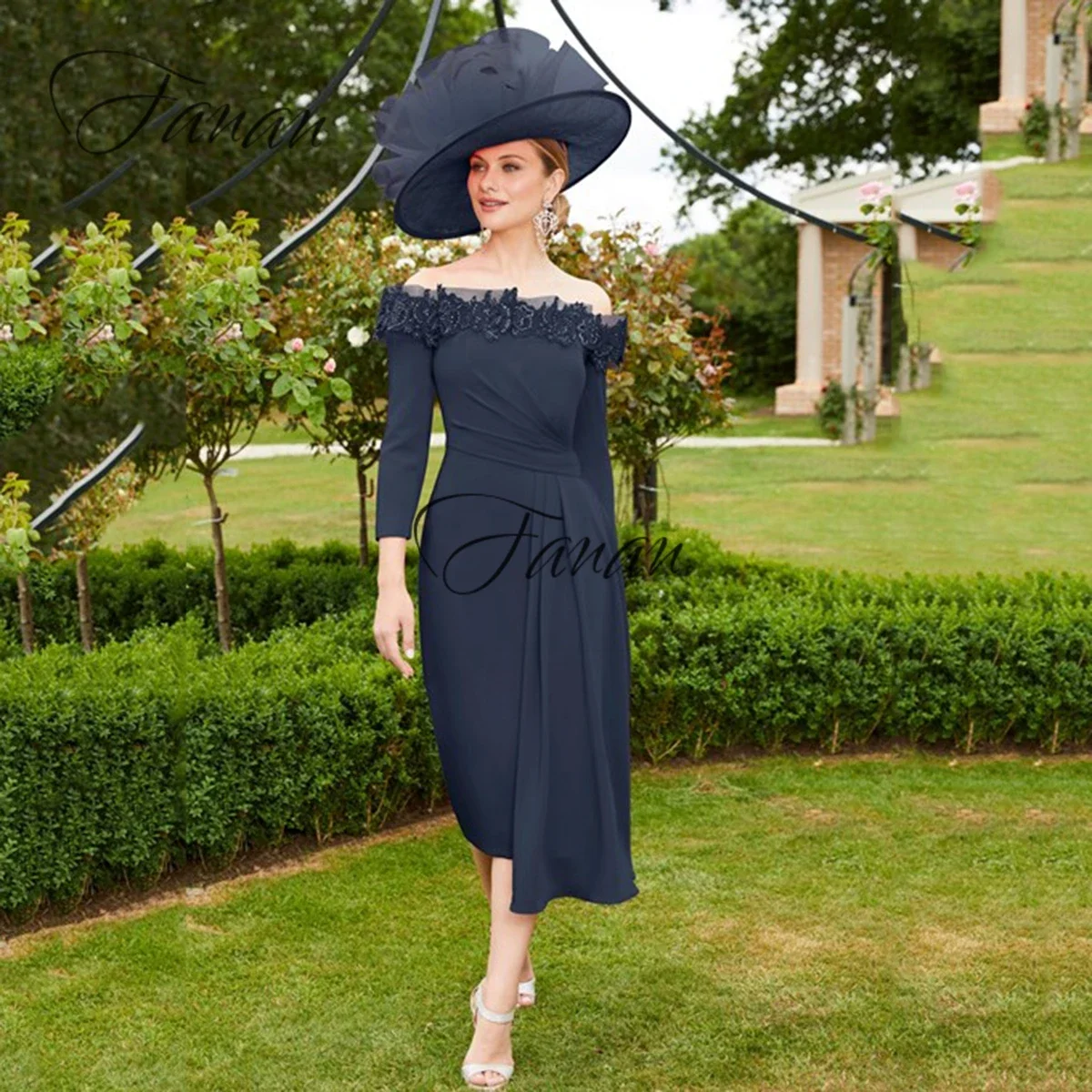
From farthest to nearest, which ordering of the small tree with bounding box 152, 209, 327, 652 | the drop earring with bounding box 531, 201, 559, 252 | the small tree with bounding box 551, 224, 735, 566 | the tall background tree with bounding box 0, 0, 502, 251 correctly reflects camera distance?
the tall background tree with bounding box 0, 0, 502, 251 → the small tree with bounding box 551, 224, 735, 566 → the small tree with bounding box 152, 209, 327, 652 → the drop earring with bounding box 531, 201, 559, 252

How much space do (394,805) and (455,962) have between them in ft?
4.65

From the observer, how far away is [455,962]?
5246 mm

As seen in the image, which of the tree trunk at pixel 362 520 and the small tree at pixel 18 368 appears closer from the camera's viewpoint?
the small tree at pixel 18 368

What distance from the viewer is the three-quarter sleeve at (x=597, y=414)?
4410mm

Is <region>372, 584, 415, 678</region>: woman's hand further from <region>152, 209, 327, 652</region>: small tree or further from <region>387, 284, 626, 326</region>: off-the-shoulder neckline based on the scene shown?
<region>152, 209, 327, 652</region>: small tree

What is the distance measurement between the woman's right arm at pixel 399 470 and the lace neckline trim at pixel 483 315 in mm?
40

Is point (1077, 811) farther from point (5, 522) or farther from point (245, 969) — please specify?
point (5, 522)

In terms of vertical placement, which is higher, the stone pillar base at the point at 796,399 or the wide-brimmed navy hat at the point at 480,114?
the wide-brimmed navy hat at the point at 480,114

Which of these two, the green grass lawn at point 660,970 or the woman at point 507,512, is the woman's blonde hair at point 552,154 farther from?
the green grass lawn at point 660,970

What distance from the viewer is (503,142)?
427 centimetres

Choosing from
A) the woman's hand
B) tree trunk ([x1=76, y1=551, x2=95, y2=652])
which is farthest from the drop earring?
tree trunk ([x1=76, y1=551, x2=95, y2=652])

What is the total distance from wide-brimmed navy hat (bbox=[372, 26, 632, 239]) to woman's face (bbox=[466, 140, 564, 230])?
0.04 metres

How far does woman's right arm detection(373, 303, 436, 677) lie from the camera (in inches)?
169

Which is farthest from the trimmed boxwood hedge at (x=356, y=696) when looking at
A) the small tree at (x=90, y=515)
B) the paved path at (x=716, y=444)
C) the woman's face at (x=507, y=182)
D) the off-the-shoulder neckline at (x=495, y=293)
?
the paved path at (x=716, y=444)
